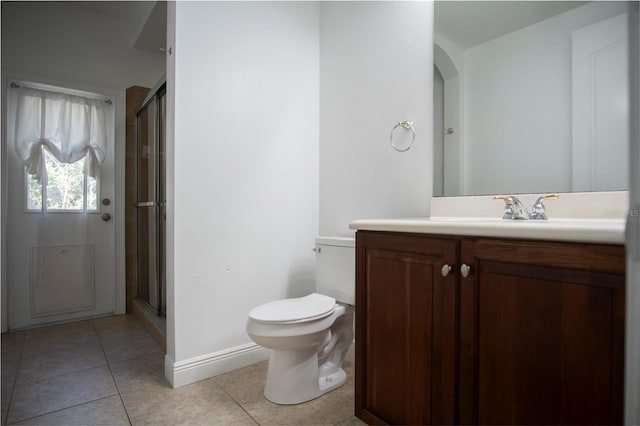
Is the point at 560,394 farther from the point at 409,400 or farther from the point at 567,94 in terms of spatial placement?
the point at 567,94

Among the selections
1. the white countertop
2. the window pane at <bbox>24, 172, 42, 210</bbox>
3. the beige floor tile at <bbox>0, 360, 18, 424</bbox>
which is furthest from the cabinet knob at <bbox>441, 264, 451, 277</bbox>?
the window pane at <bbox>24, 172, 42, 210</bbox>

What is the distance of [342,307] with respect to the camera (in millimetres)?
1757

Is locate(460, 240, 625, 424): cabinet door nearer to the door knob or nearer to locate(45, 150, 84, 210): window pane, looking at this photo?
the door knob

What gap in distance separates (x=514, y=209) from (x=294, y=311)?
3.41ft

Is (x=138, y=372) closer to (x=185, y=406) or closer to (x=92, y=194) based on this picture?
(x=185, y=406)

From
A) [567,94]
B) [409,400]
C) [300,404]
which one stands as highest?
[567,94]

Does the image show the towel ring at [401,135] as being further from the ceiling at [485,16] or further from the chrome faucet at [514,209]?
the chrome faucet at [514,209]

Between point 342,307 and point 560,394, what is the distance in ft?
3.43

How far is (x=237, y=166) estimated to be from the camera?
196 cm

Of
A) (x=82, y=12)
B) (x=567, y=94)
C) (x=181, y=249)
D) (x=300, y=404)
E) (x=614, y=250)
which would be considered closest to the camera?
(x=614, y=250)

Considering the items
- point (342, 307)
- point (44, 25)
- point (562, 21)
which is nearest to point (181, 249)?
point (342, 307)

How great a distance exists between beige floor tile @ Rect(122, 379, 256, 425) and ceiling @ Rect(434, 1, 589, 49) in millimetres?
2034

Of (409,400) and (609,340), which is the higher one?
(609,340)

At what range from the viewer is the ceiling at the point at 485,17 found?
55.7 inches
